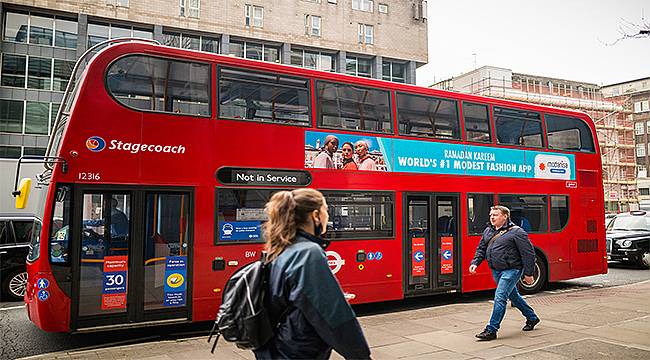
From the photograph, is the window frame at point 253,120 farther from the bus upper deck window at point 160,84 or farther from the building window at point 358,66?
the building window at point 358,66

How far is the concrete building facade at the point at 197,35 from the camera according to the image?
2981 centimetres

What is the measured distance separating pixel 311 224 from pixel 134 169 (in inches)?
206

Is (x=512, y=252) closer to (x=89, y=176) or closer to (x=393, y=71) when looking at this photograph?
(x=89, y=176)

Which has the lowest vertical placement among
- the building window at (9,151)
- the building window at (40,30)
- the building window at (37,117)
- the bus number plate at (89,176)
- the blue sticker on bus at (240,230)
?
the blue sticker on bus at (240,230)

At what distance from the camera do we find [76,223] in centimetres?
710

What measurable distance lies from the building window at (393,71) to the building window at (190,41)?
1280 cm

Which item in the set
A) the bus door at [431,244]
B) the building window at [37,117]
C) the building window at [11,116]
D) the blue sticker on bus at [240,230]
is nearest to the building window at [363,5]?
the building window at [37,117]

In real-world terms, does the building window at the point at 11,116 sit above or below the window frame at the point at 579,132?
above

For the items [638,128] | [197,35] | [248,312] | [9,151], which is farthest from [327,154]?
[638,128]

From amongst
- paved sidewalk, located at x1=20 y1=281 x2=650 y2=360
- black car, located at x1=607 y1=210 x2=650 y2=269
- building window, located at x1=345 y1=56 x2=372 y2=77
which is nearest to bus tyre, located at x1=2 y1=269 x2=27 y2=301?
paved sidewalk, located at x1=20 y1=281 x2=650 y2=360

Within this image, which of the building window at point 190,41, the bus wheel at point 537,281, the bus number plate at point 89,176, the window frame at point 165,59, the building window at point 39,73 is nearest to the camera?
the bus number plate at point 89,176

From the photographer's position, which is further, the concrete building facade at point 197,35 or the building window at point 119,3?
the building window at point 119,3

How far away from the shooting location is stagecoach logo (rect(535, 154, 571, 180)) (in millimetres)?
11750

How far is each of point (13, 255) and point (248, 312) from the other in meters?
10.5
